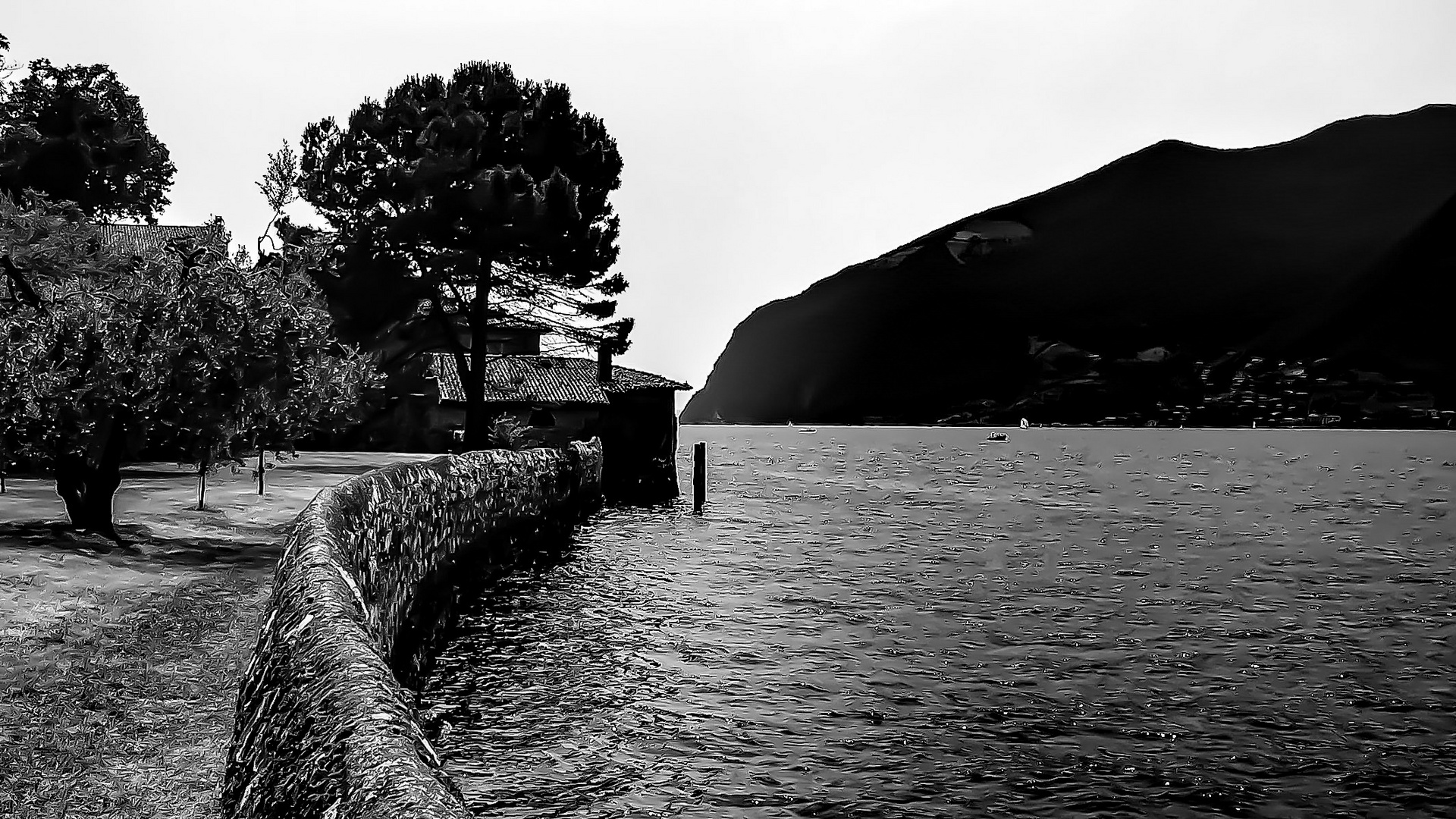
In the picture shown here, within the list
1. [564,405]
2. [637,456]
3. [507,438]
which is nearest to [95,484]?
[637,456]

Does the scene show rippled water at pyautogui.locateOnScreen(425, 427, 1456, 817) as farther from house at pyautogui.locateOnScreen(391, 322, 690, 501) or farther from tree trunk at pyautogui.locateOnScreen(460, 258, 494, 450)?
tree trunk at pyautogui.locateOnScreen(460, 258, 494, 450)

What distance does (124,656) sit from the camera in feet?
33.7

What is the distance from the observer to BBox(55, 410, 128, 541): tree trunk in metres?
17.7

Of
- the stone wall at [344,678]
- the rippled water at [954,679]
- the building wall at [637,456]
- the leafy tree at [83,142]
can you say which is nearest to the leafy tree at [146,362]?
the stone wall at [344,678]

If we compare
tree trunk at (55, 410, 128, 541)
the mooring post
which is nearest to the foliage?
the mooring post

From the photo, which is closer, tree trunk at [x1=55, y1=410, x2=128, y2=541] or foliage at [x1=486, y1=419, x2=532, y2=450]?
tree trunk at [x1=55, y1=410, x2=128, y2=541]

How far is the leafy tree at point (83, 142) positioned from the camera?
2056 inches

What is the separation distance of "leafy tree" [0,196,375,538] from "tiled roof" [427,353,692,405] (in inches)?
1485

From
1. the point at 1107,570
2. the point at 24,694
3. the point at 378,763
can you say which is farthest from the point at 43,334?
the point at 1107,570

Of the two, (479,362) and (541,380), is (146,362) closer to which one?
(479,362)

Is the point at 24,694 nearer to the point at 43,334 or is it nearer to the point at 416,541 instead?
the point at 416,541

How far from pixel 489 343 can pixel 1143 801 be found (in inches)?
2352

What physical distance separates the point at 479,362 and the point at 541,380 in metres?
18.1

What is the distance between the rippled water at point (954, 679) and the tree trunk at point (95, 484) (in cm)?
639
